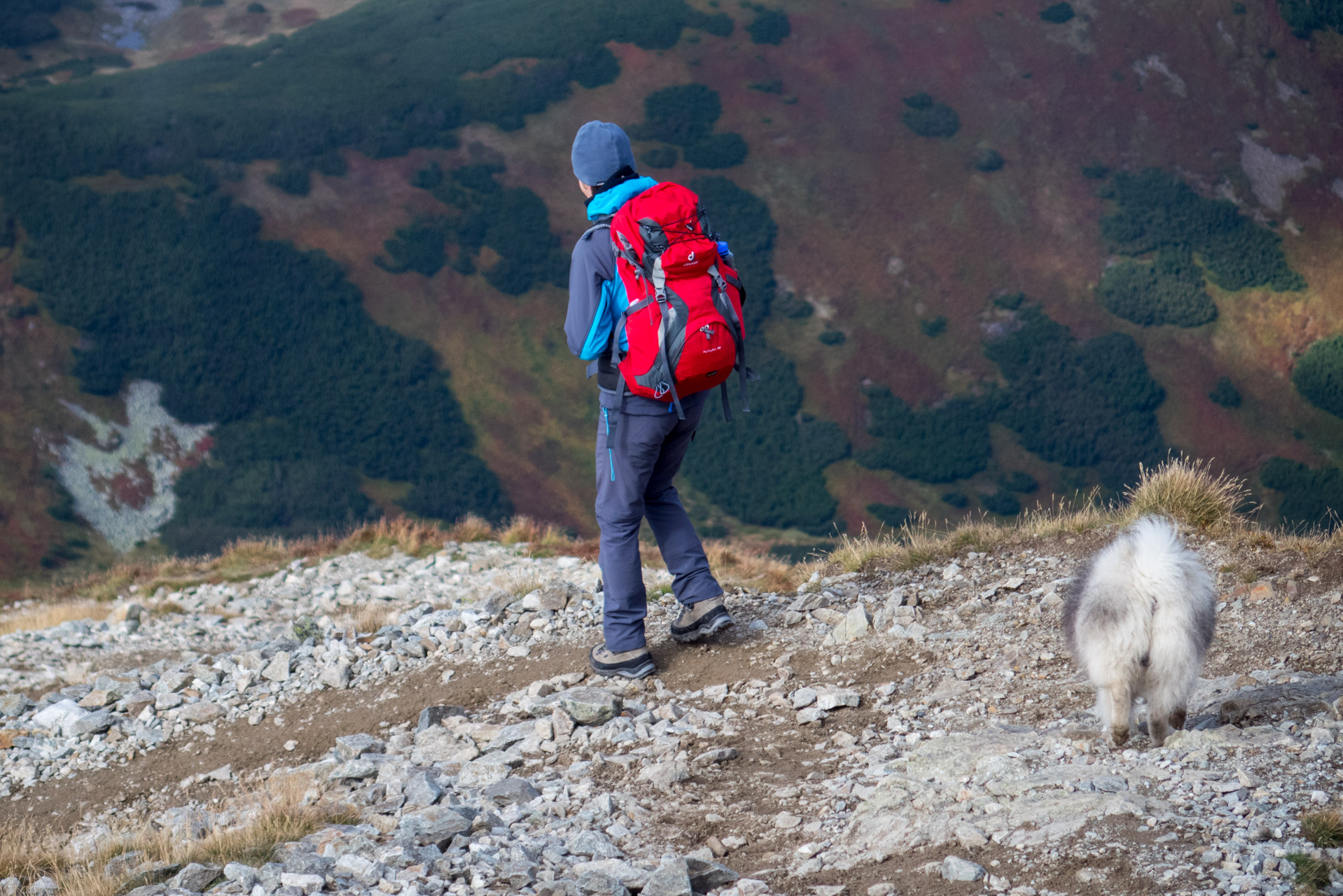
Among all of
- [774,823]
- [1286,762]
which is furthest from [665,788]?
[1286,762]

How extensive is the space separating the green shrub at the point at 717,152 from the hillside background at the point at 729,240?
0.19m

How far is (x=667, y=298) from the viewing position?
193 inches

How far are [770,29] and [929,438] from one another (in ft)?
107

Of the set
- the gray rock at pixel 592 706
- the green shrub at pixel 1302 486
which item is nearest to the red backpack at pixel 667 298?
the gray rock at pixel 592 706

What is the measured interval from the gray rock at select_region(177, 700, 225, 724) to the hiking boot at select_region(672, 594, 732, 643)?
310cm

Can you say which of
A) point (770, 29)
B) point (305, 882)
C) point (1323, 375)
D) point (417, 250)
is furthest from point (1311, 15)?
point (305, 882)

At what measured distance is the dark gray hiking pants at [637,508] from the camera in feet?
17.0

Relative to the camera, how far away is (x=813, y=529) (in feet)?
175

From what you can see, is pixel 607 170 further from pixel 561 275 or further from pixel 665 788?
pixel 561 275

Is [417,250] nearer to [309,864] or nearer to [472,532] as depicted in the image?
[472,532]

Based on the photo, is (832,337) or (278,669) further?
(832,337)

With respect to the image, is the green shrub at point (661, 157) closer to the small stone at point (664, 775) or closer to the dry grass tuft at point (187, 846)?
the dry grass tuft at point (187, 846)

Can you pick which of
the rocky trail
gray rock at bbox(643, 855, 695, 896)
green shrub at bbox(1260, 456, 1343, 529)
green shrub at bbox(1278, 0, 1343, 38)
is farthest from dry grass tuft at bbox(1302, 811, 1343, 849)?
green shrub at bbox(1278, 0, 1343, 38)

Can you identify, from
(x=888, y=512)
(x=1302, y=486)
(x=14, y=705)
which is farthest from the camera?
(x=888, y=512)
